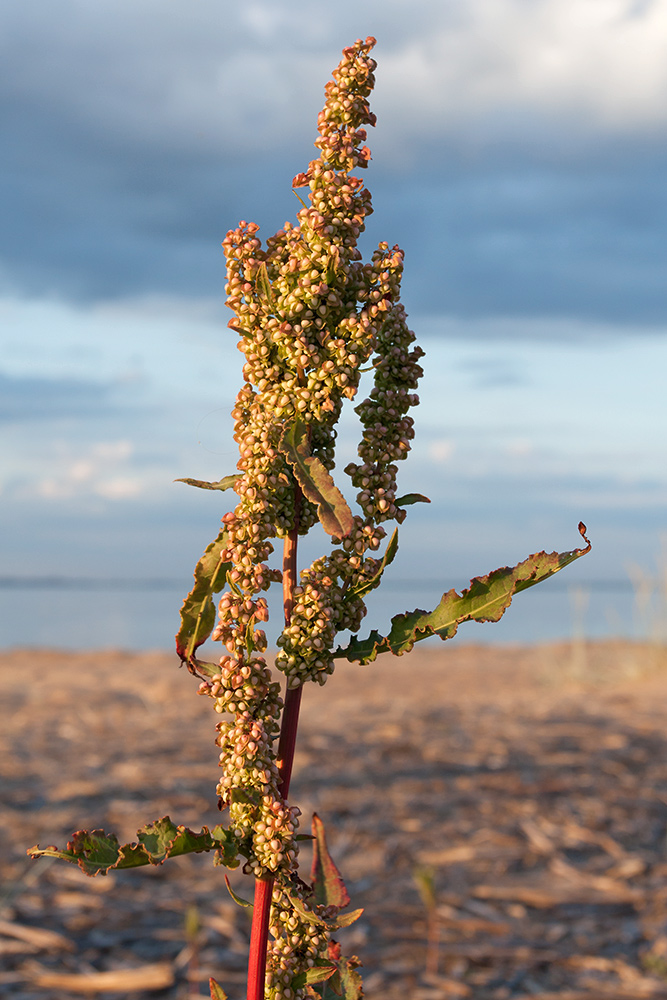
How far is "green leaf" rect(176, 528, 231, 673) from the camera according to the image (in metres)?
1.46

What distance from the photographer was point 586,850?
198 inches

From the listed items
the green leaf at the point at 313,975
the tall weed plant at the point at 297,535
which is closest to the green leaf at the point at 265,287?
the tall weed plant at the point at 297,535

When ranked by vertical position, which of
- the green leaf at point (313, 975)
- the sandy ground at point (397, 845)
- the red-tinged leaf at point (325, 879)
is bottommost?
the sandy ground at point (397, 845)

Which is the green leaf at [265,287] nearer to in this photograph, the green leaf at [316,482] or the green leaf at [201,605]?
the green leaf at [316,482]

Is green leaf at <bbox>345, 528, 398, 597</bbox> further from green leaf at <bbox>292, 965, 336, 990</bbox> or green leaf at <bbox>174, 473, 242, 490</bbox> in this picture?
green leaf at <bbox>292, 965, 336, 990</bbox>

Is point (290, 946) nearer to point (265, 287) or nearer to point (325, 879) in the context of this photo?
point (325, 879)

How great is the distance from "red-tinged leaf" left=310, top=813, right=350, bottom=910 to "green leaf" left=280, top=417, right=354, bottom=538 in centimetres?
54

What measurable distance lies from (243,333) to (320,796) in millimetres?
4587

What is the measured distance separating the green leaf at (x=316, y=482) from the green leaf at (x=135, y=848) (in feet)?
1.57

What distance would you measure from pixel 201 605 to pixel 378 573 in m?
0.31

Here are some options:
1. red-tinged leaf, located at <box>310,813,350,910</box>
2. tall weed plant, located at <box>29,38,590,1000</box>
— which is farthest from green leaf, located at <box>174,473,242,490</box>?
red-tinged leaf, located at <box>310,813,350,910</box>

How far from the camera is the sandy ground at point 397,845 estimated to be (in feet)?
12.8

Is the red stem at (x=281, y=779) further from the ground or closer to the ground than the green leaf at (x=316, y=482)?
closer to the ground

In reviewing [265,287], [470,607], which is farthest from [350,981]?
[265,287]
